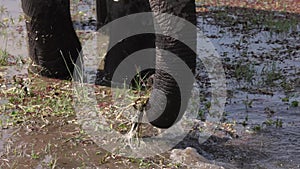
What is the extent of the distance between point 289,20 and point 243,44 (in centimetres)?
186

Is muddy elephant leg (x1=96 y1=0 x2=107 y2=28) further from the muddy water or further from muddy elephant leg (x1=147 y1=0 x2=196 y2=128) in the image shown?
muddy elephant leg (x1=147 y1=0 x2=196 y2=128)

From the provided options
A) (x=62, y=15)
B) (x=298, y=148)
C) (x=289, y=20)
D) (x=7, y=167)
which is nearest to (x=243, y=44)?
(x=289, y=20)

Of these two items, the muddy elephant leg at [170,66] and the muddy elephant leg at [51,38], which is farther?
the muddy elephant leg at [51,38]

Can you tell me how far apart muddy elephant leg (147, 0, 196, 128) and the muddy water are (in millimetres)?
606

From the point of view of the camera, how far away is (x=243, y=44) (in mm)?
8297

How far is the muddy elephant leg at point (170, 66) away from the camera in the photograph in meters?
4.17

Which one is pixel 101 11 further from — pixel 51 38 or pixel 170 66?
pixel 170 66

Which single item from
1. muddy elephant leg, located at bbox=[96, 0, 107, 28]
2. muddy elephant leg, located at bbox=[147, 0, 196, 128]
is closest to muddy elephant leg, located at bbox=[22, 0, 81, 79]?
muddy elephant leg, located at bbox=[96, 0, 107, 28]

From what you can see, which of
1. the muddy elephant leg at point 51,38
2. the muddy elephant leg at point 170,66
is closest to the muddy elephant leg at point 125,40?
the muddy elephant leg at point 51,38

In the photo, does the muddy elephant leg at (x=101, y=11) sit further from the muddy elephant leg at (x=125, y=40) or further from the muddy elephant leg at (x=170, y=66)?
the muddy elephant leg at (x=170, y=66)

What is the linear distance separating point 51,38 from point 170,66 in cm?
251

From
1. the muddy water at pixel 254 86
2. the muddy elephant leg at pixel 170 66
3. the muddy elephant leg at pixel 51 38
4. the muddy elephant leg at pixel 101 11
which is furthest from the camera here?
the muddy elephant leg at pixel 101 11

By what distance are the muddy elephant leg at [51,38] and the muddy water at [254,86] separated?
456 millimetres

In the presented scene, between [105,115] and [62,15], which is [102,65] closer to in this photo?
[62,15]
